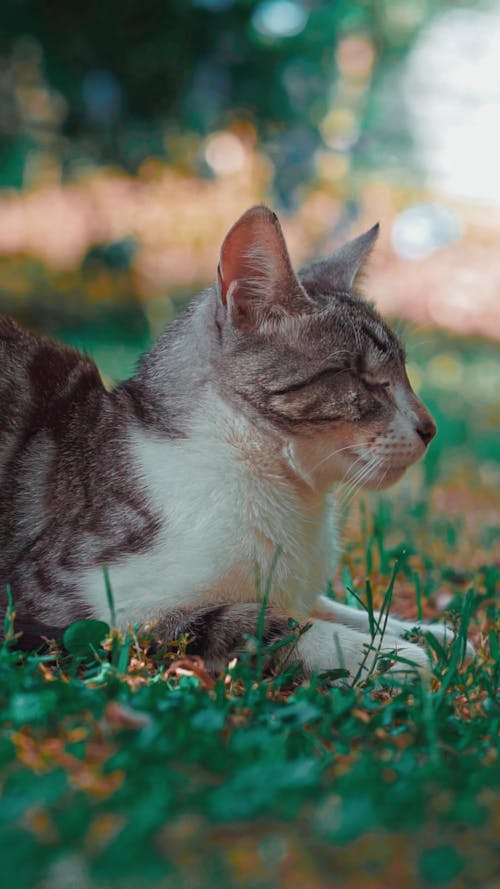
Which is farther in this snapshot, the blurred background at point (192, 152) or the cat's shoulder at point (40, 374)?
the blurred background at point (192, 152)

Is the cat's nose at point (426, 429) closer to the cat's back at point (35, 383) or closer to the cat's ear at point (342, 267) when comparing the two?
the cat's ear at point (342, 267)

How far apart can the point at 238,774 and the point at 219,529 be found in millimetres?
878

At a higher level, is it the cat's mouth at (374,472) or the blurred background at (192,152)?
the blurred background at (192,152)

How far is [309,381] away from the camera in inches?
88.2

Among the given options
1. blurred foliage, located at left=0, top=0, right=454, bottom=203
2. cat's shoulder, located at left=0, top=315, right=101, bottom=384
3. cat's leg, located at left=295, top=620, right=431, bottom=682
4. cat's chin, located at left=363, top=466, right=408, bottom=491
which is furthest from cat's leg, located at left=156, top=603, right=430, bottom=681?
blurred foliage, located at left=0, top=0, right=454, bottom=203

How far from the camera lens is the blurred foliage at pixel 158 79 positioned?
5.84m

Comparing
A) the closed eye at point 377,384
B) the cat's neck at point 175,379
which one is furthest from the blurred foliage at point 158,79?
the closed eye at point 377,384

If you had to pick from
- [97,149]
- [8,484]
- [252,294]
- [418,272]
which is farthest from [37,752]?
[418,272]

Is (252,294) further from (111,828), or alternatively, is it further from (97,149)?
(97,149)

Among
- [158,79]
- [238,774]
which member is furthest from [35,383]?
[158,79]

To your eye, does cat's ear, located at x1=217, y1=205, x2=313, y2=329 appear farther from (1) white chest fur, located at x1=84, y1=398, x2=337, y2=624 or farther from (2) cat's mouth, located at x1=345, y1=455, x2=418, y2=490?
(2) cat's mouth, located at x1=345, y1=455, x2=418, y2=490

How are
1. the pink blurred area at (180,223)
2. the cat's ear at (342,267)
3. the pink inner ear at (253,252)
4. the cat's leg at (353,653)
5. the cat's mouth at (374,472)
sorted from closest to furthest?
the cat's leg at (353,653), the pink inner ear at (253,252), the cat's mouth at (374,472), the cat's ear at (342,267), the pink blurred area at (180,223)

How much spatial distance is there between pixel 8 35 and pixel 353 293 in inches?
168

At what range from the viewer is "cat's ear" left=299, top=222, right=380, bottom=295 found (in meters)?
2.63
